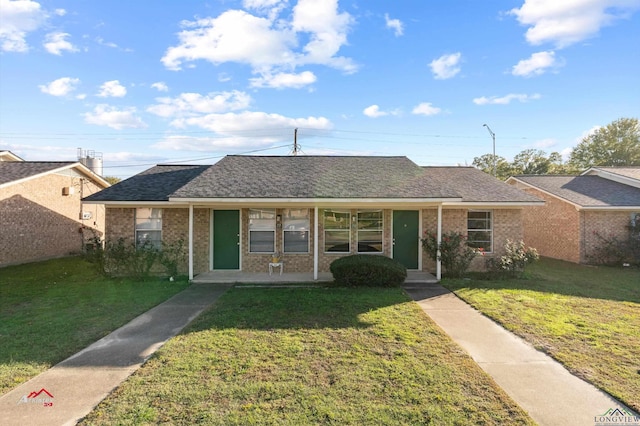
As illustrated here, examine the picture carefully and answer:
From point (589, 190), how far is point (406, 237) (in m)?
10.7

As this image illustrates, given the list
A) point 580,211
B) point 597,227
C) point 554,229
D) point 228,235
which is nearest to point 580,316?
point 580,211

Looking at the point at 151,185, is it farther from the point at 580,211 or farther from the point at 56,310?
the point at 580,211

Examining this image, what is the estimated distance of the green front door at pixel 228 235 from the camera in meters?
11.4

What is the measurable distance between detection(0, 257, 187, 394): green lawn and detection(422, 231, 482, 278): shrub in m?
8.01

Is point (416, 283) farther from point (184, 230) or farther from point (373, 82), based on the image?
point (373, 82)

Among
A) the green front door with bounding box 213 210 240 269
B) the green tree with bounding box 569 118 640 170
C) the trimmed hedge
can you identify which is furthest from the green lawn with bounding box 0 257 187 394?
the green tree with bounding box 569 118 640 170

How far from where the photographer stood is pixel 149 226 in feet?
37.2

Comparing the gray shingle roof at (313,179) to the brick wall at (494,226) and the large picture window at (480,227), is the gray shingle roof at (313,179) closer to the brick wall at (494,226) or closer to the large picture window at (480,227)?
the brick wall at (494,226)

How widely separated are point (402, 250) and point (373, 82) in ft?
30.3

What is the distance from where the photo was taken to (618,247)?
13109 mm

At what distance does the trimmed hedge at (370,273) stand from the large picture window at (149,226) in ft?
21.9

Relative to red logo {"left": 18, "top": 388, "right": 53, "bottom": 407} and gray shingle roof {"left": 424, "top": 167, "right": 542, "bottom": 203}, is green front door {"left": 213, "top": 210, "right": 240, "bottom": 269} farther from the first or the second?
red logo {"left": 18, "top": 388, "right": 53, "bottom": 407}

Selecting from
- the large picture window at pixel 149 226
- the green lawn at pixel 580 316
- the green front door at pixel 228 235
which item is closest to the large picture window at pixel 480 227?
the green lawn at pixel 580 316

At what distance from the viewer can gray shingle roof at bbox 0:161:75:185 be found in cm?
1380
